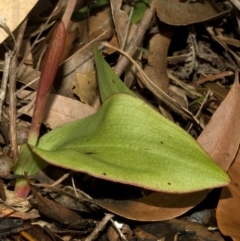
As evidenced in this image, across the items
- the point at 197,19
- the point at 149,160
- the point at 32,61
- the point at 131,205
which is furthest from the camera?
the point at 197,19

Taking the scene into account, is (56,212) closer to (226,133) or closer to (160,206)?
(160,206)

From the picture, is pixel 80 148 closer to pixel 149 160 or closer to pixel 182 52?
pixel 149 160

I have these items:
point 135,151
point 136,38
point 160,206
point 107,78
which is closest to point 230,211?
point 160,206

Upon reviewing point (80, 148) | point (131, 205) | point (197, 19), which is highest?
point (197, 19)

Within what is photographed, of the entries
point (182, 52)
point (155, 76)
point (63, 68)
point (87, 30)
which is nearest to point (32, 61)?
point (63, 68)

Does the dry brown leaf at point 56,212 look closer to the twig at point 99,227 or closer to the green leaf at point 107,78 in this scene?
the twig at point 99,227

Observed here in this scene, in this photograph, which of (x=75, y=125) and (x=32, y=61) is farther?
(x=32, y=61)
